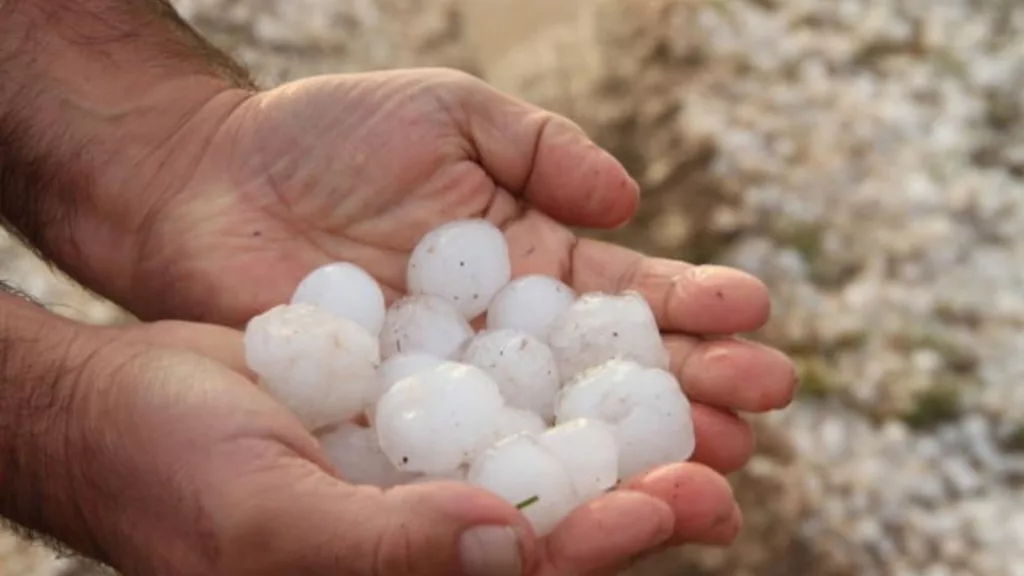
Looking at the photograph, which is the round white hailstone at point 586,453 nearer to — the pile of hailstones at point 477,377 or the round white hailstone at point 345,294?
→ the pile of hailstones at point 477,377

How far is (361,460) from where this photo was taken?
0.85m

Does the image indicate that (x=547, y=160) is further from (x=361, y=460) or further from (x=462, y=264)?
(x=361, y=460)

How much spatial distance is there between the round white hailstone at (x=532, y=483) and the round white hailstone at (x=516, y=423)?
0.05 m

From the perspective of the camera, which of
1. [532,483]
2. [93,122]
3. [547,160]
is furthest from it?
[93,122]

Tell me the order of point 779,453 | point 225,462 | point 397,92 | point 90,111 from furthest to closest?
point 779,453, point 90,111, point 397,92, point 225,462

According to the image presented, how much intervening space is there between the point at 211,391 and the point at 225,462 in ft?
0.16

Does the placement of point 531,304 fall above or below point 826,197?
above

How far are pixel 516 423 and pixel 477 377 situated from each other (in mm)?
48

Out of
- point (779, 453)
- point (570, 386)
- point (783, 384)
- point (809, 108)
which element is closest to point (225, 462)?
point (570, 386)

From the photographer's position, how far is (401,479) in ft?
2.78

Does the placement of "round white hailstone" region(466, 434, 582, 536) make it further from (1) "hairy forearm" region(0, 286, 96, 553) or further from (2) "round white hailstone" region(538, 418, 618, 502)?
(1) "hairy forearm" region(0, 286, 96, 553)

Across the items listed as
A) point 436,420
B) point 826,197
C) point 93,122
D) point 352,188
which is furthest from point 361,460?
point 826,197

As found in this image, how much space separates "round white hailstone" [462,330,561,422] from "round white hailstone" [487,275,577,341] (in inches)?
1.3

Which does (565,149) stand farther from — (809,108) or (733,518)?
(809,108)
